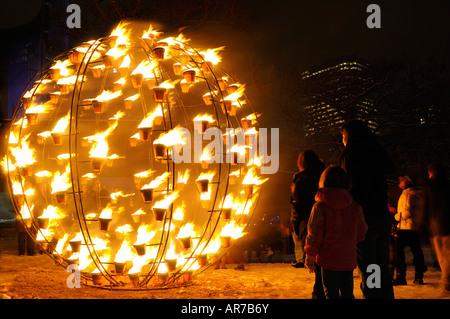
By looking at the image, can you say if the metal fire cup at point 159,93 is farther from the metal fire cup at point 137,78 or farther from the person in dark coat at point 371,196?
the person in dark coat at point 371,196

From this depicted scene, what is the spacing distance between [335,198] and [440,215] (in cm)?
247

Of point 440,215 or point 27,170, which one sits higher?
point 27,170

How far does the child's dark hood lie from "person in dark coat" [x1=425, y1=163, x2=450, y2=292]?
232 centimetres

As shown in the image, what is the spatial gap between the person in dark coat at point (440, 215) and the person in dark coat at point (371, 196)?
5.65 feet

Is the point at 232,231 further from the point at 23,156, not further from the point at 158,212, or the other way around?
the point at 23,156

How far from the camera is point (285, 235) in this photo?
8781mm

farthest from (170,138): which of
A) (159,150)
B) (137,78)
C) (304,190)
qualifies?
(304,190)

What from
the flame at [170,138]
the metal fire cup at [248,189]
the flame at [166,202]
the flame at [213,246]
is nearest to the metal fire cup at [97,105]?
the flame at [170,138]

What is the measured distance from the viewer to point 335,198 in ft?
12.4

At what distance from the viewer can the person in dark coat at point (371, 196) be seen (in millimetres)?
4043

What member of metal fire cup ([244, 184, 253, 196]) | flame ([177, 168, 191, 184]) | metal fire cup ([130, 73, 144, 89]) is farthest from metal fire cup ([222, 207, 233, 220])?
metal fire cup ([130, 73, 144, 89])

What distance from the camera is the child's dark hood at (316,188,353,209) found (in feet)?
12.4
